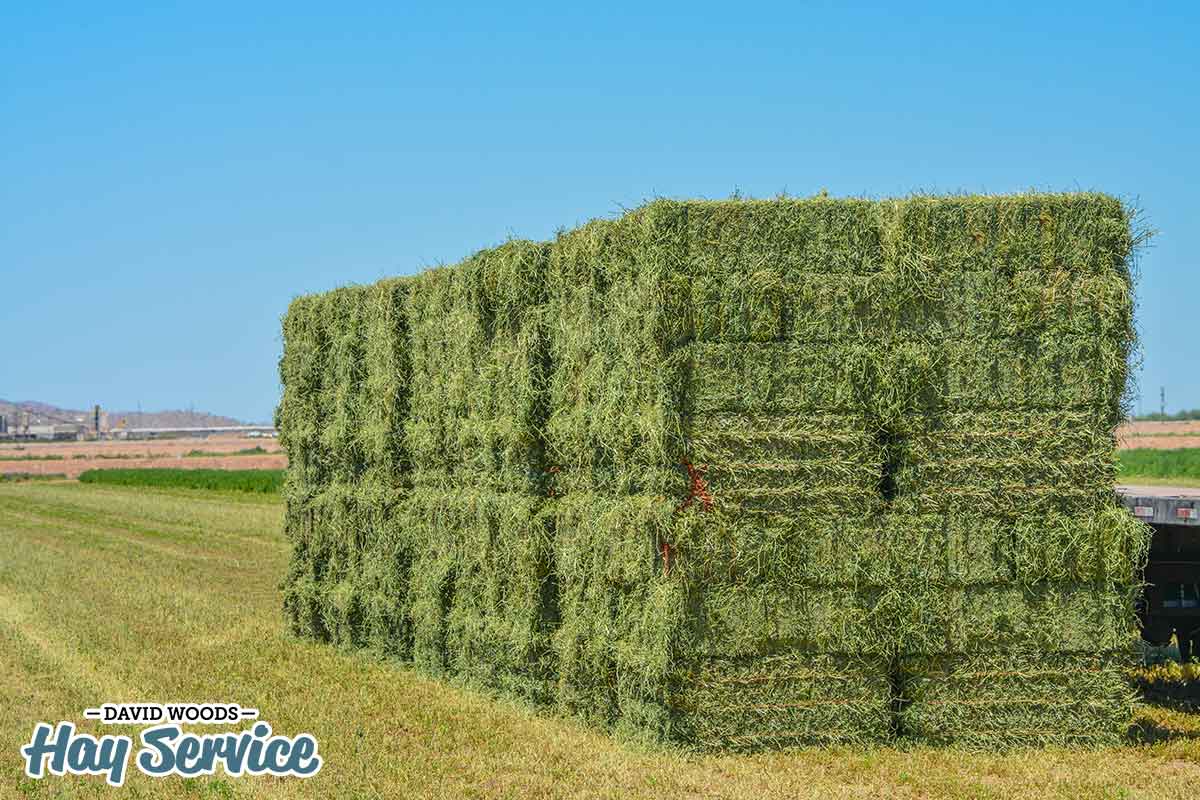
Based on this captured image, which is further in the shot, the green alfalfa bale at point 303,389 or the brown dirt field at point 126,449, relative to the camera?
the brown dirt field at point 126,449

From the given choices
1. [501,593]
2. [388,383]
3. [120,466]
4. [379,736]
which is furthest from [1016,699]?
[120,466]

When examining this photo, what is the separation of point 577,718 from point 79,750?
3.89 metres

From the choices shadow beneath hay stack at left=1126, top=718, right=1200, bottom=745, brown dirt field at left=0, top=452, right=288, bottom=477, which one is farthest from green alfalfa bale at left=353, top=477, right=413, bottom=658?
brown dirt field at left=0, top=452, right=288, bottom=477

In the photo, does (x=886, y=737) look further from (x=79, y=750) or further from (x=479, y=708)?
(x=79, y=750)

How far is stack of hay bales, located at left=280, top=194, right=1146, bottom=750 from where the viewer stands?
937 centimetres

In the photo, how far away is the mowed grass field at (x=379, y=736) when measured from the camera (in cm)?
850

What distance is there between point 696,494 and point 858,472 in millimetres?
1234

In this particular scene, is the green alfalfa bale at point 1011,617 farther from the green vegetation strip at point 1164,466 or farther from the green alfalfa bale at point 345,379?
the green vegetation strip at point 1164,466

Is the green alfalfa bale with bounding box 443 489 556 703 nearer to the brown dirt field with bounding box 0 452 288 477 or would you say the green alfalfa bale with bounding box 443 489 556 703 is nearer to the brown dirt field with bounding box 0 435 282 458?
the brown dirt field with bounding box 0 452 288 477

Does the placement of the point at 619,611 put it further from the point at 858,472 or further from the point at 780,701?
the point at 858,472

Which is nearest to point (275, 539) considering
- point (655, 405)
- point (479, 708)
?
point (479, 708)

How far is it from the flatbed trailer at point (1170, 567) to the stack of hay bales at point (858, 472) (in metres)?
1.39

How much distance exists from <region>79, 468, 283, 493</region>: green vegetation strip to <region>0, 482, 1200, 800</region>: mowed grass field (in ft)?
117

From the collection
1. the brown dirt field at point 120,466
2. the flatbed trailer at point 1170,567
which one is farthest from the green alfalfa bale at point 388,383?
the brown dirt field at point 120,466
